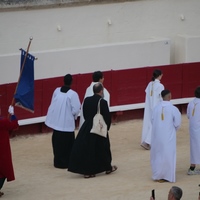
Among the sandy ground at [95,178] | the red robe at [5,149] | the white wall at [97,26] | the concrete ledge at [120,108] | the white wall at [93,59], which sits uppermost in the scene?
the white wall at [97,26]

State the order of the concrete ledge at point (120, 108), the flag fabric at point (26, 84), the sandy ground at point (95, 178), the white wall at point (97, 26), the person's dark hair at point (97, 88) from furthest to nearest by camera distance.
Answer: the white wall at point (97, 26)
the concrete ledge at point (120, 108)
the person's dark hair at point (97, 88)
the flag fabric at point (26, 84)
the sandy ground at point (95, 178)

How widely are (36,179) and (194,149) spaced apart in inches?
98.4

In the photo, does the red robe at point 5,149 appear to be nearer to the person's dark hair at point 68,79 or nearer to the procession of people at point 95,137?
the procession of people at point 95,137

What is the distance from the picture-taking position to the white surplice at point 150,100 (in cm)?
1664

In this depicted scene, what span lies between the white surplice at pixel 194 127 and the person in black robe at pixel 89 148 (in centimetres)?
127

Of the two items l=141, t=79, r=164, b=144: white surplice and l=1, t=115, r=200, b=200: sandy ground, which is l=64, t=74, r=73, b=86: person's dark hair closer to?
l=1, t=115, r=200, b=200: sandy ground

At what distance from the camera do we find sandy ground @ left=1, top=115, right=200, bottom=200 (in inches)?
547

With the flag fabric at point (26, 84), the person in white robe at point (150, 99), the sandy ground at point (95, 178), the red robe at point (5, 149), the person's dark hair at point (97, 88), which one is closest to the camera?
the red robe at point (5, 149)

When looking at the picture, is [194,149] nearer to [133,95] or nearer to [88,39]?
[133,95]

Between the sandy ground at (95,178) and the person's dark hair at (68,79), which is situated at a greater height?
the person's dark hair at (68,79)

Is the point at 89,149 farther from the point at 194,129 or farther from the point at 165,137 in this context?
the point at 194,129

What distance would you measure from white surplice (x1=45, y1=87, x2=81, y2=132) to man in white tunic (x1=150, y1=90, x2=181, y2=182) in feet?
5.21

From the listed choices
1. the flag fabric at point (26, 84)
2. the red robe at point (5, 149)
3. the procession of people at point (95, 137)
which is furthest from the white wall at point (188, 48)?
the red robe at point (5, 149)

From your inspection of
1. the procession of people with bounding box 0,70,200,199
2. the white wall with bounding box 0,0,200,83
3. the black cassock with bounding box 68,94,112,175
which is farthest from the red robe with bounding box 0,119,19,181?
the white wall with bounding box 0,0,200,83
